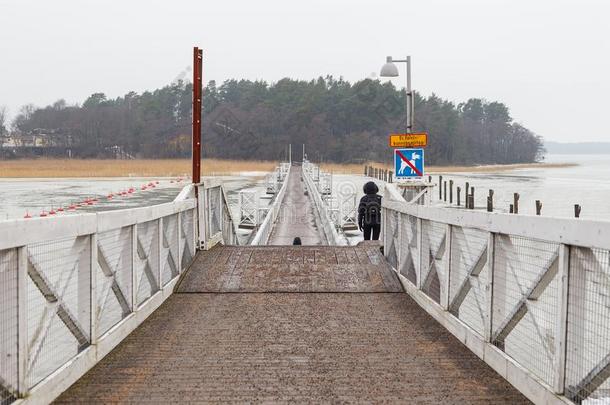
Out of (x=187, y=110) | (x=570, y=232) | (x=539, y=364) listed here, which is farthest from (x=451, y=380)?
(x=187, y=110)

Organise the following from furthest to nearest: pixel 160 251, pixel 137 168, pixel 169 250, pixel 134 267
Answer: pixel 137 168
pixel 169 250
pixel 160 251
pixel 134 267

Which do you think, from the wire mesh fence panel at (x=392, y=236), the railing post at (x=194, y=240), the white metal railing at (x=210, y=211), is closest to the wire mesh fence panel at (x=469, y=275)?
the wire mesh fence panel at (x=392, y=236)

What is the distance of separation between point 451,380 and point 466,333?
3.26 ft

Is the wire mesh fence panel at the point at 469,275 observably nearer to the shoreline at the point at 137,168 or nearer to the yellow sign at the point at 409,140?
the yellow sign at the point at 409,140

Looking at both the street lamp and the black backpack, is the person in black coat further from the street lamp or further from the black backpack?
the street lamp

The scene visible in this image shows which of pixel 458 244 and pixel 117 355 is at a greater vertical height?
pixel 458 244

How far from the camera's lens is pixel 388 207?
1009 cm

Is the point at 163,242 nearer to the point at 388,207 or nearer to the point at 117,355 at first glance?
the point at 117,355

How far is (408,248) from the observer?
8352 mm

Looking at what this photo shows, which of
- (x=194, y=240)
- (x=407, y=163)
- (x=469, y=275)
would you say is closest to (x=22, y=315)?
(x=469, y=275)

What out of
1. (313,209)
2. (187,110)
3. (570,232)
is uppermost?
(187,110)

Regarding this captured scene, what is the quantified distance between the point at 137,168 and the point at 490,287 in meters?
107

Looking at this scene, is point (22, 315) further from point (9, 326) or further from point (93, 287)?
A: point (93, 287)

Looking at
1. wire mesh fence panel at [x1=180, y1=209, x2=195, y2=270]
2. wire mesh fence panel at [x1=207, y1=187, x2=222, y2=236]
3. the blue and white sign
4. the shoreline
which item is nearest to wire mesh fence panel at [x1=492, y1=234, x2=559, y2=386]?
wire mesh fence panel at [x1=180, y1=209, x2=195, y2=270]
